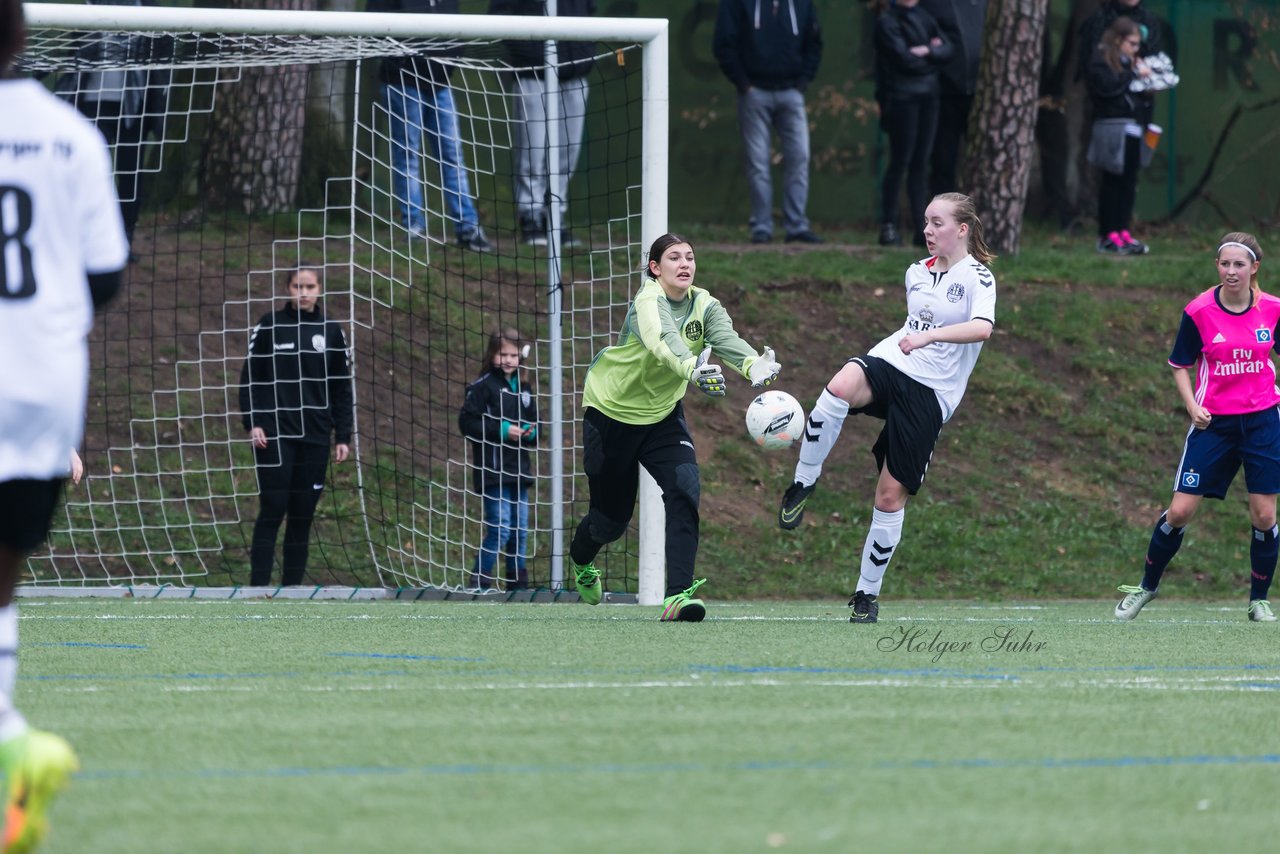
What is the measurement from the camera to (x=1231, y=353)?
29.8ft

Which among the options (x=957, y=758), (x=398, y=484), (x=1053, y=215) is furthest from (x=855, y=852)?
(x=1053, y=215)

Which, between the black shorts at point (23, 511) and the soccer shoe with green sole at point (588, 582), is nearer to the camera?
the black shorts at point (23, 511)

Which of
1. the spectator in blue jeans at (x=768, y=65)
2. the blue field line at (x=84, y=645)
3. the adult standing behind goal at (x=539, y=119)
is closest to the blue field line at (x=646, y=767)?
the blue field line at (x=84, y=645)

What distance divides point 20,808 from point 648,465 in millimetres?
5262

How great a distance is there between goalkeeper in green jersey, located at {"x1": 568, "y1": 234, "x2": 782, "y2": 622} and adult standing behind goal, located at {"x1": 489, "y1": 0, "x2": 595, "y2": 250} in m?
2.97

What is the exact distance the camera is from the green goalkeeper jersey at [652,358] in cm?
816

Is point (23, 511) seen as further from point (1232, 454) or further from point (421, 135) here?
point (421, 135)

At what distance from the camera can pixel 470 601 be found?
10.6 metres

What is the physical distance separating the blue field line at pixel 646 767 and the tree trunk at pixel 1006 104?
492 inches

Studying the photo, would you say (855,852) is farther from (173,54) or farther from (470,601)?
(173,54)

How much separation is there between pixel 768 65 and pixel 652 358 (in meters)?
7.73

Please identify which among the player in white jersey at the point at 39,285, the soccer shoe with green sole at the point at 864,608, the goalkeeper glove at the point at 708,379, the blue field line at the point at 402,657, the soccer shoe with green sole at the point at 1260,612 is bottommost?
the soccer shoe with green sole at the point at 1260,612

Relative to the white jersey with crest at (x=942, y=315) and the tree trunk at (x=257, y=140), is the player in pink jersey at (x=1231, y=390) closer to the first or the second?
the white jersey with crest at (x=942, y=315)

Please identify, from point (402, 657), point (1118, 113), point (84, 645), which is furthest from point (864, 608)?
point (1118, 113)
